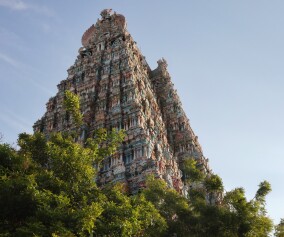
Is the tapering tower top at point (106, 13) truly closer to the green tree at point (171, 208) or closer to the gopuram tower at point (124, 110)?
the gopuram tower at point (124, 110)

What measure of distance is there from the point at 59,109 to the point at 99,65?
651cm

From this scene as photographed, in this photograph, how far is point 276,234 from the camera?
1534cm

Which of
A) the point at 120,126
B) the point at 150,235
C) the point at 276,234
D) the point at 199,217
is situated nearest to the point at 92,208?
the point at 150,235

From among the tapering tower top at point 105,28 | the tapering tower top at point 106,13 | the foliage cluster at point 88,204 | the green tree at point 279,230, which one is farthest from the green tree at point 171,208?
the tapering tower top at point 106,13

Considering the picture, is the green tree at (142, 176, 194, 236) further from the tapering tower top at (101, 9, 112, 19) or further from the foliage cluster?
the tapering tower top at (101, 9, 112, 19)

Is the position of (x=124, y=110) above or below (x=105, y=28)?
below

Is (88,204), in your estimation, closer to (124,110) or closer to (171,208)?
(171,208)

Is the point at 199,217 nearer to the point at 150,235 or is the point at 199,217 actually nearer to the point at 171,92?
the point at 150,235

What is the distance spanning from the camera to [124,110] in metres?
27.5

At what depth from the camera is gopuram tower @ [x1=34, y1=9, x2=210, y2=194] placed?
2363cm

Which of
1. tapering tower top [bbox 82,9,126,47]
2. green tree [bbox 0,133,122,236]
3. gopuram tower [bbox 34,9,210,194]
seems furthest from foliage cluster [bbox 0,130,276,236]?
tapering tower top [bbox 82,9,126,47]

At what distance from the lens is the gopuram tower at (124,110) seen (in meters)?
23.6

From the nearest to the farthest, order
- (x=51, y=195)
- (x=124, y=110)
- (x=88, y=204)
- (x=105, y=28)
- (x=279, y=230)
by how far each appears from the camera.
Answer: (x=51, y=195)
(x=88, y=204)
(x=279, y=230)
(x=124, y=110)
(x=105, y=28)

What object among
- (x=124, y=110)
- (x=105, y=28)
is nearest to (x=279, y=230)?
(x=124, y=110)
